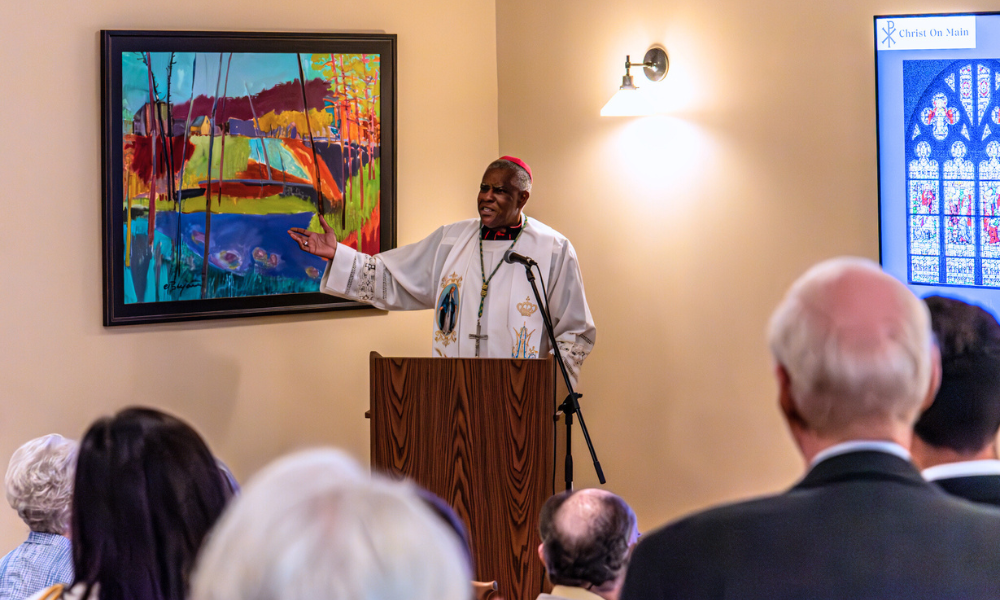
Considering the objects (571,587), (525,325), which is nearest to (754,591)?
(571,587)

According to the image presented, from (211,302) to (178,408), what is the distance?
0.46 m

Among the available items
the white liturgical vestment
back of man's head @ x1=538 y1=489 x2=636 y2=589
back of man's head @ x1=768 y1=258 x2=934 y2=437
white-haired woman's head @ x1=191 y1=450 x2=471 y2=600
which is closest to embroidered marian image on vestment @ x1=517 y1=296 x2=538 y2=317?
the white liturgical vestment

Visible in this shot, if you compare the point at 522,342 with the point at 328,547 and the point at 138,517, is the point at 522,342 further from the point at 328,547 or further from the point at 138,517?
the point at 328,547

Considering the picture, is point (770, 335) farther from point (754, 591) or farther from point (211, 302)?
point (211, 302)

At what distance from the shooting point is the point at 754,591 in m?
1.08

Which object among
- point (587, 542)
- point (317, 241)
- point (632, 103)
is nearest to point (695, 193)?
point (632, 103)

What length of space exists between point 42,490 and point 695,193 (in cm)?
272

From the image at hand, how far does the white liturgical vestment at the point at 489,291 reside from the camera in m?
3.70

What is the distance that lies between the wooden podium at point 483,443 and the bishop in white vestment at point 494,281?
1.85 ft

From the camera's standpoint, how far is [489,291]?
12.2 ft
